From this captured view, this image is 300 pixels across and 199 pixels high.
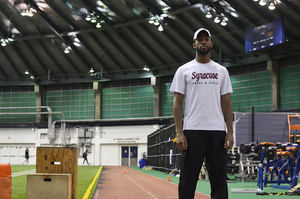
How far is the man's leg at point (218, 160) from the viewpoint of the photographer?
4.29 m

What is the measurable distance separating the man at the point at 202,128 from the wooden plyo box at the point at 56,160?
11.5ft

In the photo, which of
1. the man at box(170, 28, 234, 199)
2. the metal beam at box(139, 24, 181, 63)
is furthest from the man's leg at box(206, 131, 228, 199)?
the metal beam at box(139, 24, 181, 63)

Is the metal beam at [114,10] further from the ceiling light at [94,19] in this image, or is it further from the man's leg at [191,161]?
the man's leg at [191,161]

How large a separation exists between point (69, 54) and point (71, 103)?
21.5 ft

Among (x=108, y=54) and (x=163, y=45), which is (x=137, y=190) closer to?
(x=163, y=45)

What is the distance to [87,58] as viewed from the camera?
1699 inches

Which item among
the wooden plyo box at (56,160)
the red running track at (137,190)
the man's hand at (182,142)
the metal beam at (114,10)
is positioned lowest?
the red running track at (137,190)

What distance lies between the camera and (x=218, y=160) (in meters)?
4.30

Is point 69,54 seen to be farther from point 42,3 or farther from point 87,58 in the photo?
point 42,3

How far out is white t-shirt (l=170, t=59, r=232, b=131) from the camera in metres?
4.30

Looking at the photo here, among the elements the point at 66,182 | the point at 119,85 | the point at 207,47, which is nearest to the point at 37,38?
the point at 119,85

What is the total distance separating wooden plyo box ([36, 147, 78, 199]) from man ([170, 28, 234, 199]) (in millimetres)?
3504

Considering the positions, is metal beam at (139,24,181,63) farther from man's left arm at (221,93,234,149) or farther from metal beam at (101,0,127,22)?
man's left arm at (221,93,234,149)

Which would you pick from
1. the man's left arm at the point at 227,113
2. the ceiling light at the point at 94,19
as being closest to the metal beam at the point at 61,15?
the ceiling light at the point at 94,19
